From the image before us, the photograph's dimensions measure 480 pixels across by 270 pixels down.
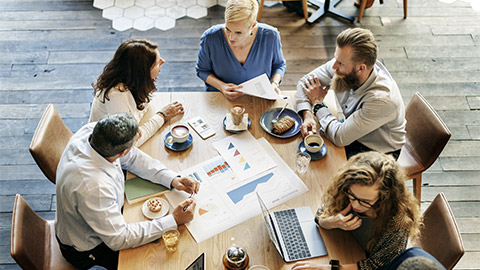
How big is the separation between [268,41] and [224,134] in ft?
2.55

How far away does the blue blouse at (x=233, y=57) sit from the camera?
9.52ft

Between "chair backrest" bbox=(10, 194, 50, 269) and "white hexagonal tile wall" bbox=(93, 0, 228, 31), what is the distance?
2.75 m

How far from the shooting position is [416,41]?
4520mm

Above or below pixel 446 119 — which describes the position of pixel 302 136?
above

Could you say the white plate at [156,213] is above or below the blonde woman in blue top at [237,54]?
below

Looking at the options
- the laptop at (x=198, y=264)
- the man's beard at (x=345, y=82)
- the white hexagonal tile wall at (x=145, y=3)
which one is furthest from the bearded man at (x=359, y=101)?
the white hexagonal tile wall at (x=145, y=3)

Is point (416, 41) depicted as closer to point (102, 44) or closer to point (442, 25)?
point (442, 25)

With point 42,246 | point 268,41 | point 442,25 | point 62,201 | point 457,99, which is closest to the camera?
point 62,201

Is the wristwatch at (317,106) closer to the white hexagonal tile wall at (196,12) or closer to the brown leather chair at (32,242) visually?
the brown leather chair at (32,242)

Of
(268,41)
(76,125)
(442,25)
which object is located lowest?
(76,125)

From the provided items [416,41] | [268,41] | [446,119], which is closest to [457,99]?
[446,119]

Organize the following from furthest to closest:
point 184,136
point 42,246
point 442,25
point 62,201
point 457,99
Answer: point 442,25 → point 457,99 → point 184,136 → point 42,246 → point 62,201

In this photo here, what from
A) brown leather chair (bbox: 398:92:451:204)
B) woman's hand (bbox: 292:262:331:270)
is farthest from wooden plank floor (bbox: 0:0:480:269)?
woman's hand (bbox: 292:262:331:270)

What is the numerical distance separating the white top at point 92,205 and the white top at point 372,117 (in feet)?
3.34
